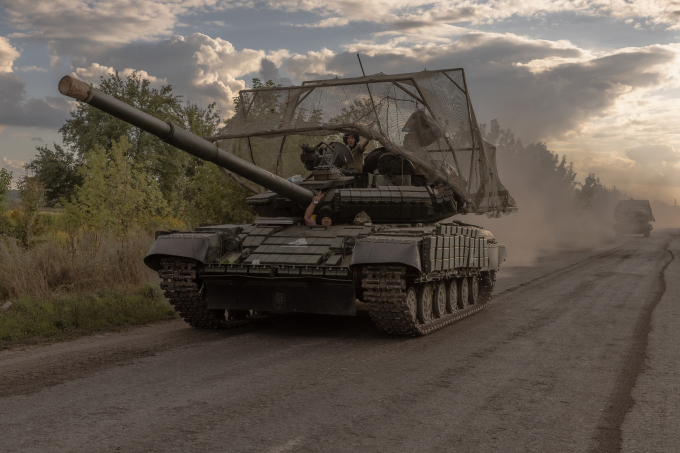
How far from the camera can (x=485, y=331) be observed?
967 cm

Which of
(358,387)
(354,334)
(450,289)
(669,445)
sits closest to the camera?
(669,445)

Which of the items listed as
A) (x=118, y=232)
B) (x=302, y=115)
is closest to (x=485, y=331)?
(x=302, y=115)

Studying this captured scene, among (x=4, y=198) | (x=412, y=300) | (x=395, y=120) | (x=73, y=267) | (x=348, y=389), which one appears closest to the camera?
(x=348, y=389)

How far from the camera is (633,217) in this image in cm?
4788

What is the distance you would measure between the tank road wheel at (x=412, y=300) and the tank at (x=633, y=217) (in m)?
43.2

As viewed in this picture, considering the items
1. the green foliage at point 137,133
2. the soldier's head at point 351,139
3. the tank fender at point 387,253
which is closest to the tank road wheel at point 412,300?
the tank fender at point 387,253

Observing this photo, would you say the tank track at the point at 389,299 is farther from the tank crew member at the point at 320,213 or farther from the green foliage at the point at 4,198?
the green foliage at the point at 4,198

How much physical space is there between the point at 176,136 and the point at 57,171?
37724 millimetres

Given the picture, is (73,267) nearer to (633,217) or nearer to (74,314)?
(74,314)

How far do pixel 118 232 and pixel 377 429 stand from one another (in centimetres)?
1561

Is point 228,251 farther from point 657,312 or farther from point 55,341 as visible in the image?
point 657,312

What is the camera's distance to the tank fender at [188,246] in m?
8.98

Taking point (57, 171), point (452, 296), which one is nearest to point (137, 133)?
point (57, 171)

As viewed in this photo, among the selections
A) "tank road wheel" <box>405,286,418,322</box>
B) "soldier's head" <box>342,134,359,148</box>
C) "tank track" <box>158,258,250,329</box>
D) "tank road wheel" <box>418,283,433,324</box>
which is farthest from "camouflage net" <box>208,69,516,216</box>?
"tank track" <box>158,258,250,329</box>
